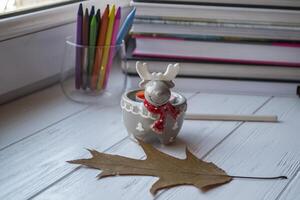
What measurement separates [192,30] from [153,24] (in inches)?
2.4

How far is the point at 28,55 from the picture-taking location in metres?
0.74

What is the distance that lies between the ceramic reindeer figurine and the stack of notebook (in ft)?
0.63

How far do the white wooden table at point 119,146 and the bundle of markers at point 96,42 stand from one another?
0.05m

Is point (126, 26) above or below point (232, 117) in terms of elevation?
above

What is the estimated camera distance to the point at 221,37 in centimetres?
78

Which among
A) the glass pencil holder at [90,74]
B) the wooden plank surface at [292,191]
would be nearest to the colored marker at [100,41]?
Result: the glass pencil holder at [90,74]

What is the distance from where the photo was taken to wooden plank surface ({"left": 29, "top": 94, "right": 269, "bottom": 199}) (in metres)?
0.49

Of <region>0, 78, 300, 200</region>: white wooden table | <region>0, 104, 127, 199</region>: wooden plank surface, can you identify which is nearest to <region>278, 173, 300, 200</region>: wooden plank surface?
<region>0, 78, 300, 200</region>: white wooden table

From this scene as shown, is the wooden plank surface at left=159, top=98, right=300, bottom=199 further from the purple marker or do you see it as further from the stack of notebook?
the purple marker

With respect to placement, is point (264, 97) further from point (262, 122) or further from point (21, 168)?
point (21, 168)

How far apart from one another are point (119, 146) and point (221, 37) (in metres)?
0.28

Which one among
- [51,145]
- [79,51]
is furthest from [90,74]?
[51,145]

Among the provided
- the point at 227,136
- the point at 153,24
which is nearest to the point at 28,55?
the point at 153,24

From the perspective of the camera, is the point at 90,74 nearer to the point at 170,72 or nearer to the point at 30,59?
the point at 30,59
